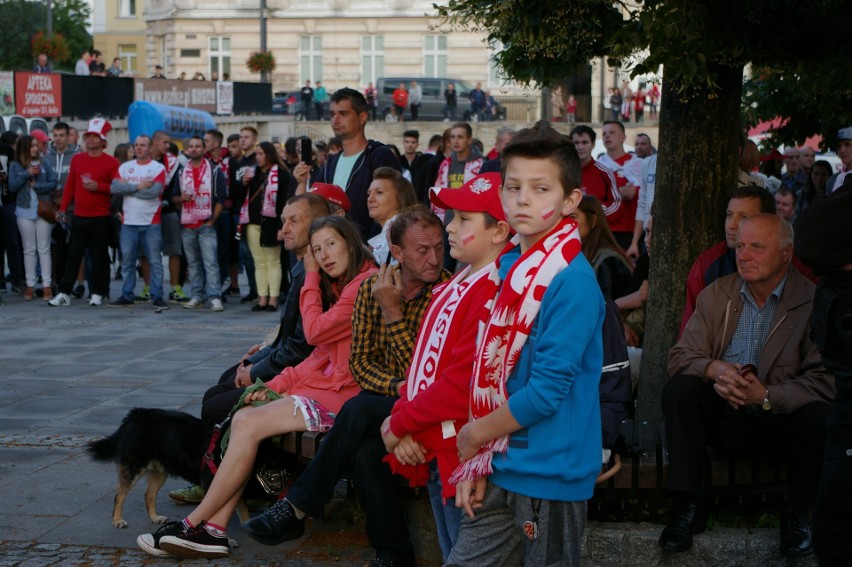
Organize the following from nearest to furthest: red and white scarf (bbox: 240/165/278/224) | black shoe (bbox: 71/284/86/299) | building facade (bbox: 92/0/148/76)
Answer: red and white scarf (bbox: 240/165/278/224)
black shoe (bbox: 71/284/86/299)
building facade (bbox: 92/0/148/76)

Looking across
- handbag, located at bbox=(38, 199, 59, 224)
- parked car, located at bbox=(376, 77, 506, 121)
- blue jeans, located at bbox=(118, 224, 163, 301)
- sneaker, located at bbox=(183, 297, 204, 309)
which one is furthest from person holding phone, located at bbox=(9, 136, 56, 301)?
parked car, located at bbox=(376, 77, 506, 121)

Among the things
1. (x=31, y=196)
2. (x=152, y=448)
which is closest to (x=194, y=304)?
(x=31, y=196)

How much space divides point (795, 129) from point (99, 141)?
7816mm

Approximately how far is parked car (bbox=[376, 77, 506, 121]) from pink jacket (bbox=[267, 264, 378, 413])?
46.7 metres

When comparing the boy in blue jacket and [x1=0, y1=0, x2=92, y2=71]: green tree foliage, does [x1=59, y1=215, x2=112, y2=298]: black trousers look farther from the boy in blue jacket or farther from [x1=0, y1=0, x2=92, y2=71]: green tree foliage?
[x1=0, y1=0, x2=92, y2=71]: green tree foliage

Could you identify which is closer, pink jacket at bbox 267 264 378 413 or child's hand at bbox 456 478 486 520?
child's hand at bbox 456 478 486 520

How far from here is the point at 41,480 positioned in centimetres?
658

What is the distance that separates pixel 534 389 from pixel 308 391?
2317 millimetres

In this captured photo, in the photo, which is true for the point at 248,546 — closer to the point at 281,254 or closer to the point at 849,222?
the point at 849,222

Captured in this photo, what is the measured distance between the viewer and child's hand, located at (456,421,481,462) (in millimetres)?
3575

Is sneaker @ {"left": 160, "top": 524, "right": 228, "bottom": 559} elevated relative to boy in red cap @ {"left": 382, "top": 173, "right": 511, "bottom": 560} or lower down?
lower down

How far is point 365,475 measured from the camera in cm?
491

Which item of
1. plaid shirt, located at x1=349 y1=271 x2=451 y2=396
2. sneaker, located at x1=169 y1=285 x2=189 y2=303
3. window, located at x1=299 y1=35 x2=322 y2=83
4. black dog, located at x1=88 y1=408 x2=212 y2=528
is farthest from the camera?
window, located at x1=299 y1=35 x2=322 y2=83

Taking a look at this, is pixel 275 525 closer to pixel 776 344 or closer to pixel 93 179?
pixel 776 344
